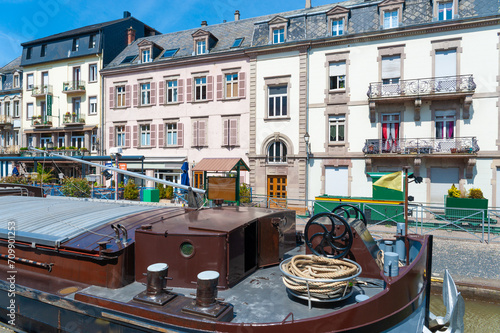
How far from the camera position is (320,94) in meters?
21.6

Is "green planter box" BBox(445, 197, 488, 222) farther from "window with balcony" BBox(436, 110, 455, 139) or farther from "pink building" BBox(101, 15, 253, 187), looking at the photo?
"pink building" BBox(101, 15, 253, 187)

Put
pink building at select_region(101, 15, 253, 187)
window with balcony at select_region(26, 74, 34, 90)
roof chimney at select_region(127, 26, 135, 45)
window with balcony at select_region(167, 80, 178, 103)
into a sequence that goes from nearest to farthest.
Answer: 1. pink building at select_region(101, 15, 253, 187)
2. window with balcony at select_region(167, 80, 178, 103)
3. roof chimney at select_region(127, 26, 135, 45)
4. window with balcony at select_region(26, 74, 34, 90)

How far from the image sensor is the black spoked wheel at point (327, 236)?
5441 mm

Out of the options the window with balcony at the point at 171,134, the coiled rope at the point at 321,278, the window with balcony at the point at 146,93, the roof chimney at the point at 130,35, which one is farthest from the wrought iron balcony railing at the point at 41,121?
the coiled rope at the point at 321,278

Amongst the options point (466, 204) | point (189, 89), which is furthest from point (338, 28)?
point (466, 204)

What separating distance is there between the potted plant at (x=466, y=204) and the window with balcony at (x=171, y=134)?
18.9 m

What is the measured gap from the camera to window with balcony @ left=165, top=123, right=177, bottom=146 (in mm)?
25969

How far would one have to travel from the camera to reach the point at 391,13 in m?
20.2

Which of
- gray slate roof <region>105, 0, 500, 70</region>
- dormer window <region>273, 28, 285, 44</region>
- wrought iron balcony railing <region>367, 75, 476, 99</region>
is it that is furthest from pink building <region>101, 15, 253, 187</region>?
wrought iron balcony railing <region>367, 75, 476, 99</region>

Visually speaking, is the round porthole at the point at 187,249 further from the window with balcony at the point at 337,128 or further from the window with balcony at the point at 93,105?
the window with balcony at the point at 93,105

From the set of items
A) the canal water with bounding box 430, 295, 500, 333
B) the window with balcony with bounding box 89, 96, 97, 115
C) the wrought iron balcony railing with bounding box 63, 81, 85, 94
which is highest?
the wrought iron balcony railing with bounding box 63, 81, 85, 94

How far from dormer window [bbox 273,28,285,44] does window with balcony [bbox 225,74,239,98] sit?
374 centimetres

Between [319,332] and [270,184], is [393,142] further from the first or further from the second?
[319,332]

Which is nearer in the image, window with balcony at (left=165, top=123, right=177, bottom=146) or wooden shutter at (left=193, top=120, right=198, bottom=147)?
wooden shutter at (left=193, top=120, right=198, bottom=147)
